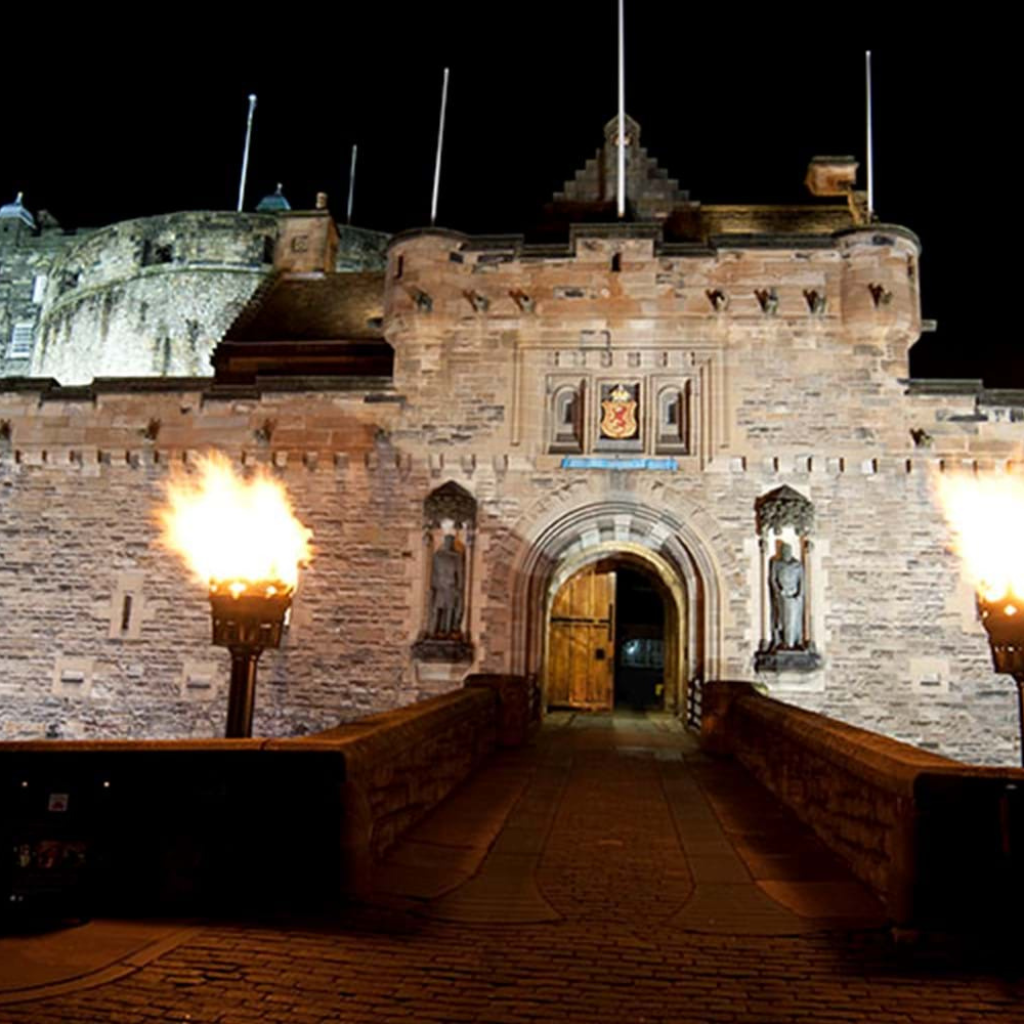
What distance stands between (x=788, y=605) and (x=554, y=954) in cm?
996

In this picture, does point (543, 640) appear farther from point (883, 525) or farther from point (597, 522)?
point (883, 525)

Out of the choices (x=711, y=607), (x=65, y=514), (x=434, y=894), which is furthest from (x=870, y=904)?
(x=65, y=514)

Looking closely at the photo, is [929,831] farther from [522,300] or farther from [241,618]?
[522,300]

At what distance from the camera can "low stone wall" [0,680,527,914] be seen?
4570 millimetres

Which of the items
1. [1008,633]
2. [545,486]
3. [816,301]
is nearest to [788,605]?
[545,486]

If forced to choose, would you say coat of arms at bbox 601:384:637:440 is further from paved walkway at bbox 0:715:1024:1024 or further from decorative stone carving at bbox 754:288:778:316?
Answer: paved walkway at bbox 0:715:1024:1024

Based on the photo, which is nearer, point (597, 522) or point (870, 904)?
point (870, 904)

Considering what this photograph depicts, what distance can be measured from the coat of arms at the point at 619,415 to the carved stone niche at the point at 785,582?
2.31 m

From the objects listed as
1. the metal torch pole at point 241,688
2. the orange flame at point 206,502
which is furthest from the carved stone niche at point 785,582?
the metal torch pole at point 241,688

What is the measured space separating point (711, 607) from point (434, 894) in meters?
9.50

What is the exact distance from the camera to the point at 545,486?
577 inches

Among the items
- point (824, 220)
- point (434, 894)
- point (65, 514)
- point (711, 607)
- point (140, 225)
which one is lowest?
point (434, 894)

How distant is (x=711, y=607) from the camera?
1410 cm

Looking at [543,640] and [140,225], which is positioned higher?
[140,225]
